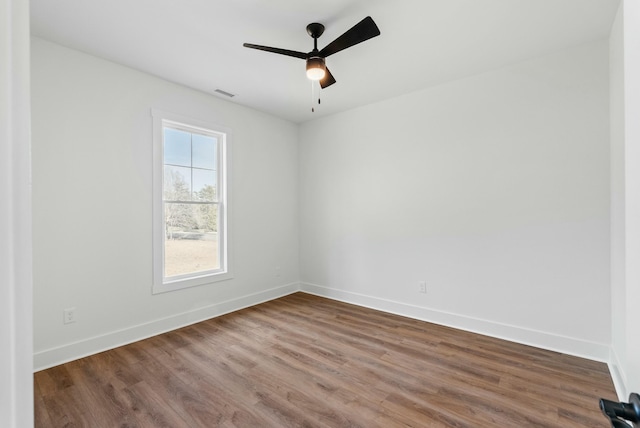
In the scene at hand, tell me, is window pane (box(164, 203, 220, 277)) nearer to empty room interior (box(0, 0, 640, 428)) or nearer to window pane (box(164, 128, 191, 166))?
empty room interior (box(0, 0, 640, 428))

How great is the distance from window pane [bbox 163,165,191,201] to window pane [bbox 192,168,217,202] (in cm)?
8

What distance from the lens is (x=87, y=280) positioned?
278 centimetres

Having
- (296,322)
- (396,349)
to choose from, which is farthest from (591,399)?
(296,322)

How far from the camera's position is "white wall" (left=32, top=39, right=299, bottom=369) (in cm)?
255

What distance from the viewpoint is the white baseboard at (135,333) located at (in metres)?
2.57

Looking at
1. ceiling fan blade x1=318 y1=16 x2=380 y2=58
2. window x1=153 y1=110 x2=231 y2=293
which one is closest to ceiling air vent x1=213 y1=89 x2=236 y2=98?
window x1=153 y1=110 x2=231 y2=293

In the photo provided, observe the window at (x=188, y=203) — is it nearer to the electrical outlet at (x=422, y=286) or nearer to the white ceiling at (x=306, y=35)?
the white ceiling at (x=306, y=35)

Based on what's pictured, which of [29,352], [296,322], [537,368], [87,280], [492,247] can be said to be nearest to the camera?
[29,352]

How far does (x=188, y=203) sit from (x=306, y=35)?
2287 mm

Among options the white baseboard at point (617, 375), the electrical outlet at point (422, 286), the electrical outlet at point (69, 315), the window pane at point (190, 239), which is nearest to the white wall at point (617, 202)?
the white baseboard at point (617, 375)

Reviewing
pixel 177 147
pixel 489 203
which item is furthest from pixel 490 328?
pixel 177 147

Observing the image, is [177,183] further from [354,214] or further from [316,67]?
[354,214]

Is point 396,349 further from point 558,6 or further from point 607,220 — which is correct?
point 558,6

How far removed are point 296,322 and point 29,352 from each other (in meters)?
3.30
